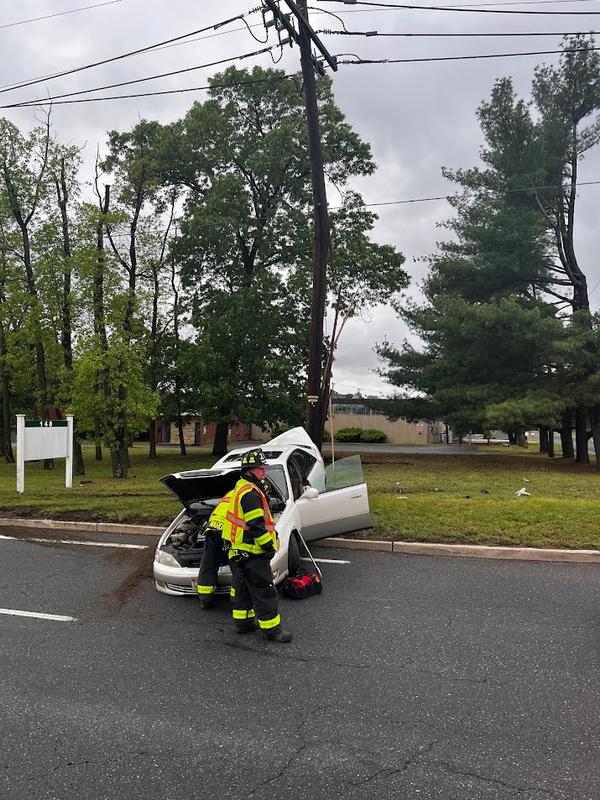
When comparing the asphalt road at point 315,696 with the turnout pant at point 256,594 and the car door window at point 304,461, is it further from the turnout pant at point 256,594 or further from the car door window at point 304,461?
the car door window at point 304,461

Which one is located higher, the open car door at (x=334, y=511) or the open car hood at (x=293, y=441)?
the open car hood at (x=293, y=441)

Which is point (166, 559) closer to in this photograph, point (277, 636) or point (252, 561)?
point (252, 561)

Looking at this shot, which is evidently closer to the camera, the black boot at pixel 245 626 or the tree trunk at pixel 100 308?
the black boot at pixel 245 626

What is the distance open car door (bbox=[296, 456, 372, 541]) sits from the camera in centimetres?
716

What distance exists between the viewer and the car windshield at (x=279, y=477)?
22.8 ft

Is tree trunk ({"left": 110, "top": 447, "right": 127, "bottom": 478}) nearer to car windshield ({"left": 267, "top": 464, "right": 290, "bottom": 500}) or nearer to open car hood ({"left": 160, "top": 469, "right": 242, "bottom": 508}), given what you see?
car windshield ({"left": 267, "top": 464, "right": 290, "bottom": 500})

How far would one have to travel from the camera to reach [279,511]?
662cm

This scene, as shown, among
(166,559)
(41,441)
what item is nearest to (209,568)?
(166,559)

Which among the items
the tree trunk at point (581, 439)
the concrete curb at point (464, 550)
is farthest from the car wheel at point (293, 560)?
the tree trunk at point (581, 439)

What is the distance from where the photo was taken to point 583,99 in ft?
65.5

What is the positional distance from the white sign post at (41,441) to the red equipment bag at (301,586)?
8.66 meters

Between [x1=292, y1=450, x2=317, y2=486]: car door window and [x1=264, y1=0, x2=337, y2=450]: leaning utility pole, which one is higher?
[x1=264, y1=0, x2=337, y2=450]: leaning utility pole

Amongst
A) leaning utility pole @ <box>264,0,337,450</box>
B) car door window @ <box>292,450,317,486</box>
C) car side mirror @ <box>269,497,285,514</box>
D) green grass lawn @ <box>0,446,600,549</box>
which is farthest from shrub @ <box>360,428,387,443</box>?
car side mirror @ <box>269,497,285,514</box>

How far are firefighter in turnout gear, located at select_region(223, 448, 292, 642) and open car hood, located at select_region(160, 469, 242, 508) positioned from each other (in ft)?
4.73
